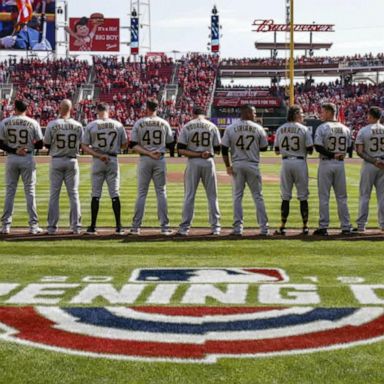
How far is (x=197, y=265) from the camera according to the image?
7754 mm

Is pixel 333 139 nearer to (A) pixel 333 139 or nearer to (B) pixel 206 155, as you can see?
(A) pixel 333 139

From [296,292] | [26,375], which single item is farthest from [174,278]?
[26,375]

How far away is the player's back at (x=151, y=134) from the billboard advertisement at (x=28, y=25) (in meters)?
52.1

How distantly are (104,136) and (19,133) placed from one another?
127cm

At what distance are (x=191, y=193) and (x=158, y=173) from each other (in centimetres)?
57

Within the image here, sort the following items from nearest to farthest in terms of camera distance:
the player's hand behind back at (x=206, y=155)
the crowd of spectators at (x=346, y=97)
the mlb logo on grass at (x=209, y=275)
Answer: the mlb logo on grass at (x=209, y=275)
the player's hand behind back at (x=206, y=155)
the crowd of spectators at (x=346, y=97)

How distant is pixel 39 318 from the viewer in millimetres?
5500

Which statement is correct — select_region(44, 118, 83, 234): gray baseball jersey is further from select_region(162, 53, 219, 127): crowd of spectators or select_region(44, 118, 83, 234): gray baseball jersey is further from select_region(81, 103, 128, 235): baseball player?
select_region(162, 53, 219, 127): crowd of spectators

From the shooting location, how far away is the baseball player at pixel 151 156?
10.2 metres

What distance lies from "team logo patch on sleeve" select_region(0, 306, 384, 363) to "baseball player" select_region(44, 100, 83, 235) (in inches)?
180

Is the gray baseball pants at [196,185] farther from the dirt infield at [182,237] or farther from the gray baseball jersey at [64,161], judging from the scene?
the gray baseball jersey at [64,161]

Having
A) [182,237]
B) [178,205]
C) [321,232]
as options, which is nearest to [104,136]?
[182,237]

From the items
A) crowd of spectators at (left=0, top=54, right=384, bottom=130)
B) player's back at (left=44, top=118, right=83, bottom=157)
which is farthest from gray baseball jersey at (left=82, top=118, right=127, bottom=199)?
crowd of spectators at (left=0, top=54, right=384, bottom=130)

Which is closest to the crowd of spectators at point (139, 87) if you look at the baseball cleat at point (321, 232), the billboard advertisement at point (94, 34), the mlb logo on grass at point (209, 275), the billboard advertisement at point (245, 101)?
the billboard advertisement at point (245, 101)
